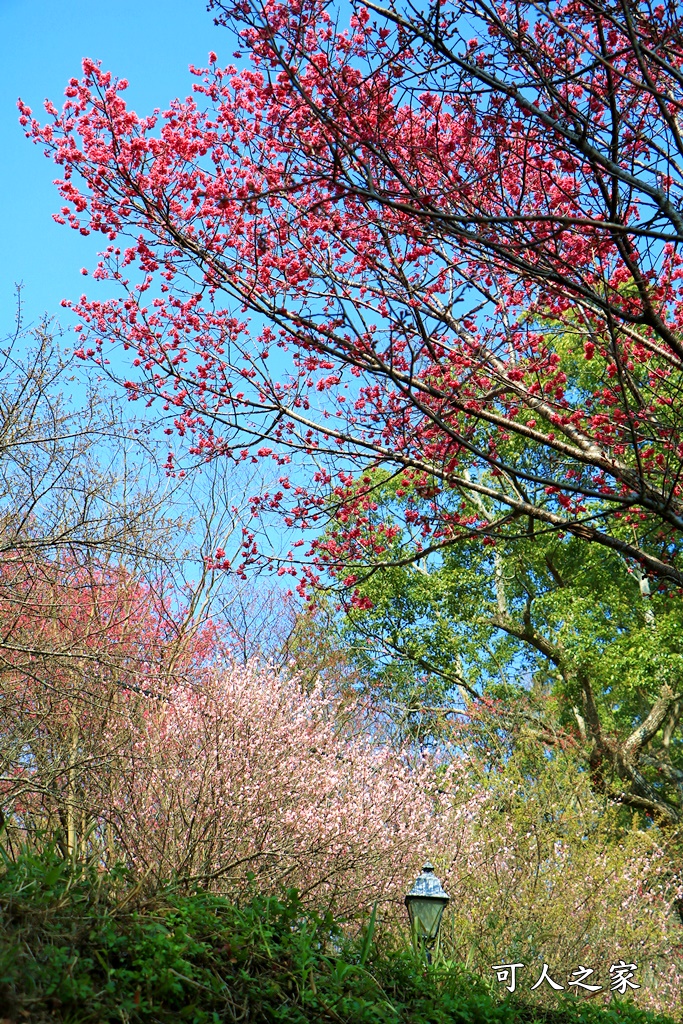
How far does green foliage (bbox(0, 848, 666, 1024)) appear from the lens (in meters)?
3.20

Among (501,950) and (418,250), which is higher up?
(418,250)

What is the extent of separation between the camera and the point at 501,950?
9547mm

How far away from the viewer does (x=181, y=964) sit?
3566 millimetres

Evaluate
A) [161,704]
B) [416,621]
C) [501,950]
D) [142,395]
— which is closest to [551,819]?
[501,950]

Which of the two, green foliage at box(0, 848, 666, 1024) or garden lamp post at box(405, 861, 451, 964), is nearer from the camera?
green foliage at box(0, 848, 666, 1024)

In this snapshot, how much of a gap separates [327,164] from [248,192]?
123 centimetres

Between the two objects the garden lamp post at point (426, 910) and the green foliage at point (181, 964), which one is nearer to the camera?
the green foliage at point (181, 964)

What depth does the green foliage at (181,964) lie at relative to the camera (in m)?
3.20

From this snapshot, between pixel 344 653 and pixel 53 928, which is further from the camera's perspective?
pixel 344 653

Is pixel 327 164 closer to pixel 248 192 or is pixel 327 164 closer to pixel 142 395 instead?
pixel 248 192

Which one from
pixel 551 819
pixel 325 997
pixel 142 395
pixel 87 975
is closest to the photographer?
pixel 87 975

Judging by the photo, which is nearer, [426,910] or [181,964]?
[181,964]

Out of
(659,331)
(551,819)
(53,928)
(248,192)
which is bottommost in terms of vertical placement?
(53,928)

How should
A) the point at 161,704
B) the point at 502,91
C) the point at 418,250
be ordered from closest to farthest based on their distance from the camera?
the point at 502,91, the point at 418,250, the point at 161,704
